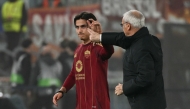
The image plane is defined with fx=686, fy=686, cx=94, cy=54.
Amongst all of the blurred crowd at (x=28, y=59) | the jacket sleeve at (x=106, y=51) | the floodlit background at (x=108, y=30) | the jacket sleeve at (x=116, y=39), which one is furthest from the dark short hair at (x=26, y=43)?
the jacket sleeve at (x=116, y=39)

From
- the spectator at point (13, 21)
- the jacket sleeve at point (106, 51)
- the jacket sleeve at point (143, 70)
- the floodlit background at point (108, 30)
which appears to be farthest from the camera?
the spectator at point (13, 21)

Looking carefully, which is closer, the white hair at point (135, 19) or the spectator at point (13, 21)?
the white hair at point (135, 19)

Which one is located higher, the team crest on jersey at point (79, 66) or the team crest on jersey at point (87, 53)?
the team crest on jersey at point (87, 53)

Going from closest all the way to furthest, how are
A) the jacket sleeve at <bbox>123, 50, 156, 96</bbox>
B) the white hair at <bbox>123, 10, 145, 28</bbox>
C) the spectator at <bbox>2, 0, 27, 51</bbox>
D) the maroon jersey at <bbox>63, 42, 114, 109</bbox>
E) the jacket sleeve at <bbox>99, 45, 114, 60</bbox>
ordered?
the jacket sleeve at <bbox>123, 50, 156, 96</bbox> < the white hair at <bbox>123, 10, 145, 28</bbox> < the jacket sleeve at <bbox>99, 45, 114, 60</bbox> < the maroon jersey at <bbox>63, 42, 114, 109</bbox> < the spectator at <bbox>2, 0, 27, 51</bbox>

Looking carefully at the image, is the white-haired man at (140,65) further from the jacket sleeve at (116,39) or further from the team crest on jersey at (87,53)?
the team crest on jersey at (87,53)

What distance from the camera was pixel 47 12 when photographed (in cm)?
1423

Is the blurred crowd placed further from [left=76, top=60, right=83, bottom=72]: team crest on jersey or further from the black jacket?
the black jacket

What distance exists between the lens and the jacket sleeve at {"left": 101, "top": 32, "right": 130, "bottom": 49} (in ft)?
17.7

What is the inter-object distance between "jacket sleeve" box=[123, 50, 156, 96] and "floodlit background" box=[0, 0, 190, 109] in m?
7.95

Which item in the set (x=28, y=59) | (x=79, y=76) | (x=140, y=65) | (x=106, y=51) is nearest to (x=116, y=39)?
(x=140, y=65)

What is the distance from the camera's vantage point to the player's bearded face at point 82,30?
617 centimetres

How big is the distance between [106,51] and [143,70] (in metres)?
0.81

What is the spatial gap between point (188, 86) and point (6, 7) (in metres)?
4.21

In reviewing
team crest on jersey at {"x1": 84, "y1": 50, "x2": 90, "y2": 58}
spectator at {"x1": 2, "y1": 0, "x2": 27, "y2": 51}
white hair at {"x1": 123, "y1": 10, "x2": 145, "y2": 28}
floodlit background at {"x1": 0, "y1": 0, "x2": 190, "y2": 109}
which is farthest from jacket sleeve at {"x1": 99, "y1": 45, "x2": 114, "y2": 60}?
spectator at {"x1": 2, "y1": 0, "x2": 27, "y2": 51}
